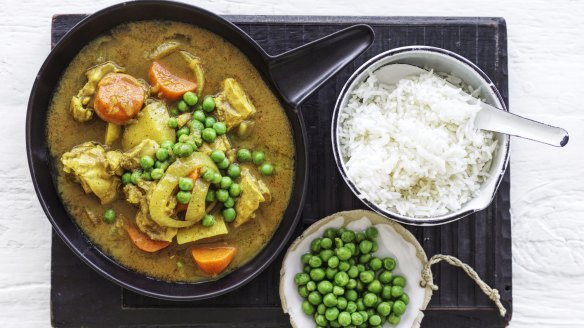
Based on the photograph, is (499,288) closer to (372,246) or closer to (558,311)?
(558,311)

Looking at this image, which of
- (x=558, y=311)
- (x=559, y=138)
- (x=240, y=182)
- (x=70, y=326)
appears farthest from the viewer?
(x=558, y=311)

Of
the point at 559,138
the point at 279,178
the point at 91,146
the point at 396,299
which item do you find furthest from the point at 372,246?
the point at 91,146

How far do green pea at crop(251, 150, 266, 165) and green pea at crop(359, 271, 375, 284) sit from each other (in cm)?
80

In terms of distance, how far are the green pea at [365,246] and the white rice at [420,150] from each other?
286 mm

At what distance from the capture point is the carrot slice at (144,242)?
10.7 ft

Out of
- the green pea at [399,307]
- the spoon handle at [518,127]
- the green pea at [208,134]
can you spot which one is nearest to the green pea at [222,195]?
the green pea at [208,134]

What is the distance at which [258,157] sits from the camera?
332cm

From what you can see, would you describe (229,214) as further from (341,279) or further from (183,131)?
(341,279)

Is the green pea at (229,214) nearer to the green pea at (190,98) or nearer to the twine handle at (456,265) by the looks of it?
the green pea at (190,98)

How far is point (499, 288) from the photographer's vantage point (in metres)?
3.69

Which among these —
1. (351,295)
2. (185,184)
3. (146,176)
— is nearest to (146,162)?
(146,176)

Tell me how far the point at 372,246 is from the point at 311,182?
18.8 inches

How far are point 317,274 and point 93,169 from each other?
1.25 meters

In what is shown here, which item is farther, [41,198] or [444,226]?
[444,226]
